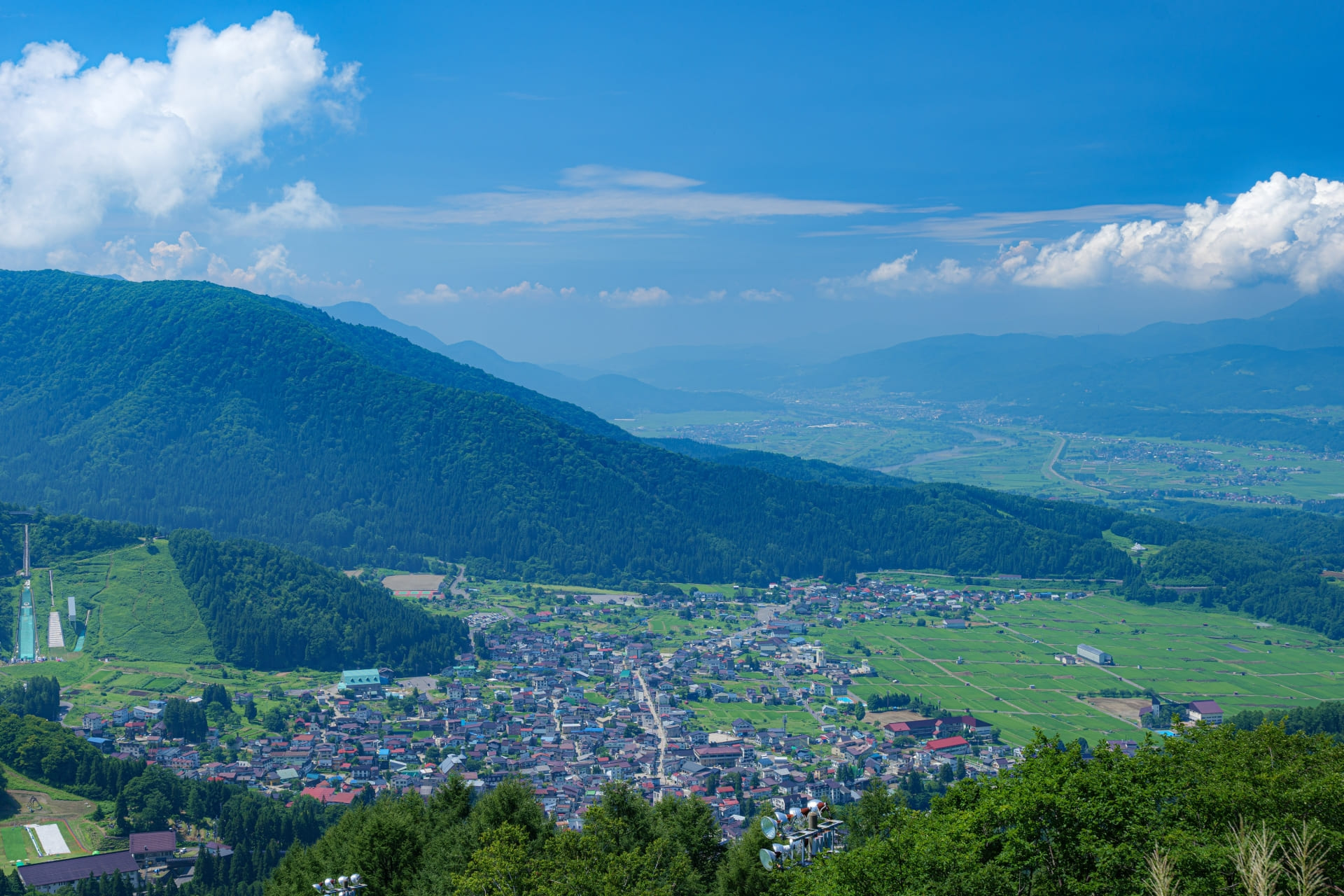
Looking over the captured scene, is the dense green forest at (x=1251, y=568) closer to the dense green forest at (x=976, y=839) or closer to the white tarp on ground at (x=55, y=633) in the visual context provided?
the dense green forest at (x=976, y=839)

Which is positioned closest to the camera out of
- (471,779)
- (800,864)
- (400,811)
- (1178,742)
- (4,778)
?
(800,864)

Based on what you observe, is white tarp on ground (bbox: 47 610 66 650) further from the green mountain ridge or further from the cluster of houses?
the cluster of houses

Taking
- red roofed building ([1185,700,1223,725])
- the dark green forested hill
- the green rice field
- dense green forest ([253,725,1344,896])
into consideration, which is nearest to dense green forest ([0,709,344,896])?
dense green forest ([253,725,1344,896])

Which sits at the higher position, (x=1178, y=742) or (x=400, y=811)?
(x=1178, y=742)

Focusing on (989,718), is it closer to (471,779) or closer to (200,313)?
(471,779)

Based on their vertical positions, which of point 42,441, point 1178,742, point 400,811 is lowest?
point 400,811

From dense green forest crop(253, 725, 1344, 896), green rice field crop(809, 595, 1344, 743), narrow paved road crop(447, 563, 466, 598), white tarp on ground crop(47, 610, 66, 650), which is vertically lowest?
green rice field crop(809, 595, 1344, 743)

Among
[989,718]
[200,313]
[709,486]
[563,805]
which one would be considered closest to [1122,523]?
[709,486]
